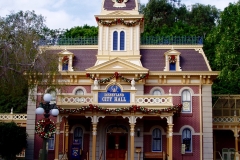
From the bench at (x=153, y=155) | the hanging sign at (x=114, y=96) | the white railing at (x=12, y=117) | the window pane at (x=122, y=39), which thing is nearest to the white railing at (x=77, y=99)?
the hanging sign at (x=114, y=96)

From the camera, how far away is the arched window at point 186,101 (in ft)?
88.5

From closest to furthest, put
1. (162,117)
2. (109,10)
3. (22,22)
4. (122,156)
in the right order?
1. (22,22)
2. (162,117)
3. (122,156)
4. (109,10)

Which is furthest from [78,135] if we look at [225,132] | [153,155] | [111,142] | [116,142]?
[225,132]

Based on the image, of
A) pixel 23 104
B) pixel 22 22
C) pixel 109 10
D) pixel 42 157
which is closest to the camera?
pixel 42 157

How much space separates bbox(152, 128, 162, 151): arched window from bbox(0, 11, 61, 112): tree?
9869 millimetres

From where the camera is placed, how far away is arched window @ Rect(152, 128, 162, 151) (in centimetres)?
A: 2673

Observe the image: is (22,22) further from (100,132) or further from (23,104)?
(23,104)

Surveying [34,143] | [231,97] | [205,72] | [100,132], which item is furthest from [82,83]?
[231,97]

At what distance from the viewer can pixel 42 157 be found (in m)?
15.4

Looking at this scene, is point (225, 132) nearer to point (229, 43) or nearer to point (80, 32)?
point (229, 43)

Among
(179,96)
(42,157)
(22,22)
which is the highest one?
(22,22)

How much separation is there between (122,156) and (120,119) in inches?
103

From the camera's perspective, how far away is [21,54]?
708 inches

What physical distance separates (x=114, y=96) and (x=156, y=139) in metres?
4.79
